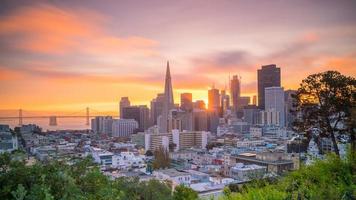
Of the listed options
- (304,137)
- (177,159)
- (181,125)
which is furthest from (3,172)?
(181,125)

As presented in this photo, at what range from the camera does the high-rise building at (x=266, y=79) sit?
65.5 meters

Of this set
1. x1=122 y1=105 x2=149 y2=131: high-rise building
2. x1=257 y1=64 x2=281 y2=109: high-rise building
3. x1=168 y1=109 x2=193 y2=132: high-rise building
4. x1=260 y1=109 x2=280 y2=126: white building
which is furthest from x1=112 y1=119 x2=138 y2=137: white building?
x1=257 y1=64 x2=281 y2=109: high-rise building

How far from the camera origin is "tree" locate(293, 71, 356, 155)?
6.55 metres

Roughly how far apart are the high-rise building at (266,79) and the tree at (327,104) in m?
60.1

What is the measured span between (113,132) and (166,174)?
128 ft

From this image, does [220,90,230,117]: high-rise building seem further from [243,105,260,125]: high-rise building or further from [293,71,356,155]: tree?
[293,71,356,155]: tree

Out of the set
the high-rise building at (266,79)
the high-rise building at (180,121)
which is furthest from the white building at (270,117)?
the high-rise building at (180,121)

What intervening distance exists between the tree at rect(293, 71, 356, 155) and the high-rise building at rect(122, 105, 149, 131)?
→ 51696 millimetres

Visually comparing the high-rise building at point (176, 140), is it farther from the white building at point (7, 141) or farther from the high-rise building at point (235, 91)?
the high-rise building at point (235, 91)

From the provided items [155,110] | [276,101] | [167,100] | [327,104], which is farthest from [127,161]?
[276,101]

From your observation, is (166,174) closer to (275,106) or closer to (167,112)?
(167,112)

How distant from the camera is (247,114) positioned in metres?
64.2

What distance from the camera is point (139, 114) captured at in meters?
61.6

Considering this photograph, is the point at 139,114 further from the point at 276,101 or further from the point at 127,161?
the point at 127,161
